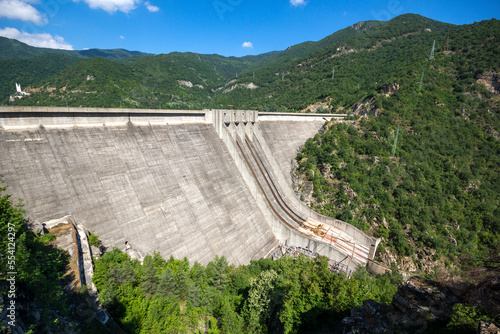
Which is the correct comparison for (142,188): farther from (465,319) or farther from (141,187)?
(465,319)

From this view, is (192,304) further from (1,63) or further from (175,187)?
(1,63)

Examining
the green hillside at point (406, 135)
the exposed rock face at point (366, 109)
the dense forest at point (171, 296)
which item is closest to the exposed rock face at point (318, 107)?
the green hillside at point (406, 135)

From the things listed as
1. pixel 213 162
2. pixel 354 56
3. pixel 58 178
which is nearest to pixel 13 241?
pixel 58 178

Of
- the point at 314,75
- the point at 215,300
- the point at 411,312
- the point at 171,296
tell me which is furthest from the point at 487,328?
the point at 314,75

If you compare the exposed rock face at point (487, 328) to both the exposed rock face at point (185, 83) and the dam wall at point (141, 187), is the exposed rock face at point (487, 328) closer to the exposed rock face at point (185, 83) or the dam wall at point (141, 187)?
the dam wall at point (141, 187)

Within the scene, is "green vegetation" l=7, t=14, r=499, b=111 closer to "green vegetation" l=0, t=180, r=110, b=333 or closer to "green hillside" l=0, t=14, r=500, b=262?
"green hillside" l=0, t=14, r=500, b=262

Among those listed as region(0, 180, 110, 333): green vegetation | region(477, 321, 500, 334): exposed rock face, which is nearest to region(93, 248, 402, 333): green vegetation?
region(0, 180, 110, 333): green vegetation
